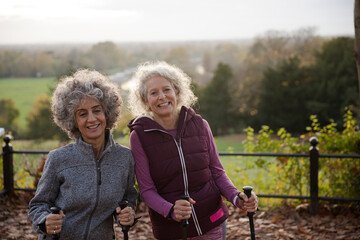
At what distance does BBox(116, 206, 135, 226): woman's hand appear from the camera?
2059 mm

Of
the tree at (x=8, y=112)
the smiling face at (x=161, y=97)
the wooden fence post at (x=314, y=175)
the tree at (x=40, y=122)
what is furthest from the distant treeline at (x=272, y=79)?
the smiling face at (x=161, y=97)

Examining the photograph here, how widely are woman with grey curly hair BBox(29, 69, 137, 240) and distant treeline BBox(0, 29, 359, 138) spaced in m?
26.3

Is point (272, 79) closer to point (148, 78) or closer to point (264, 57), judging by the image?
point (264, 57)

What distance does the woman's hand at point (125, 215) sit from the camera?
206 centimetres

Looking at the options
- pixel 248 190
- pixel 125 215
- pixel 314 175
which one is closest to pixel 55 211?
pixel 125 215

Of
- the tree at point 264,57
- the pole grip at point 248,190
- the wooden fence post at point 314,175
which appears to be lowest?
the wooden fence post at point 314,175

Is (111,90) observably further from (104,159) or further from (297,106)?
(297,106)

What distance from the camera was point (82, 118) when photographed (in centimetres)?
215

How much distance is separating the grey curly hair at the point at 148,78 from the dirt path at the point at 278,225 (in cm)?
250

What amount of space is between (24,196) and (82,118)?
430 centimetres

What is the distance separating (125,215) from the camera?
6.77ft

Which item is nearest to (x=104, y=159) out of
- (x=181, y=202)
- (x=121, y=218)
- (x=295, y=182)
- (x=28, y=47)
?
(x=121, y=218)

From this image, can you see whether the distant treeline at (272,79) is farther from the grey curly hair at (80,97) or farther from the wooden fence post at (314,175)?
the grey curly hair at (80,97)

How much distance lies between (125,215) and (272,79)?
33152 millimetres
